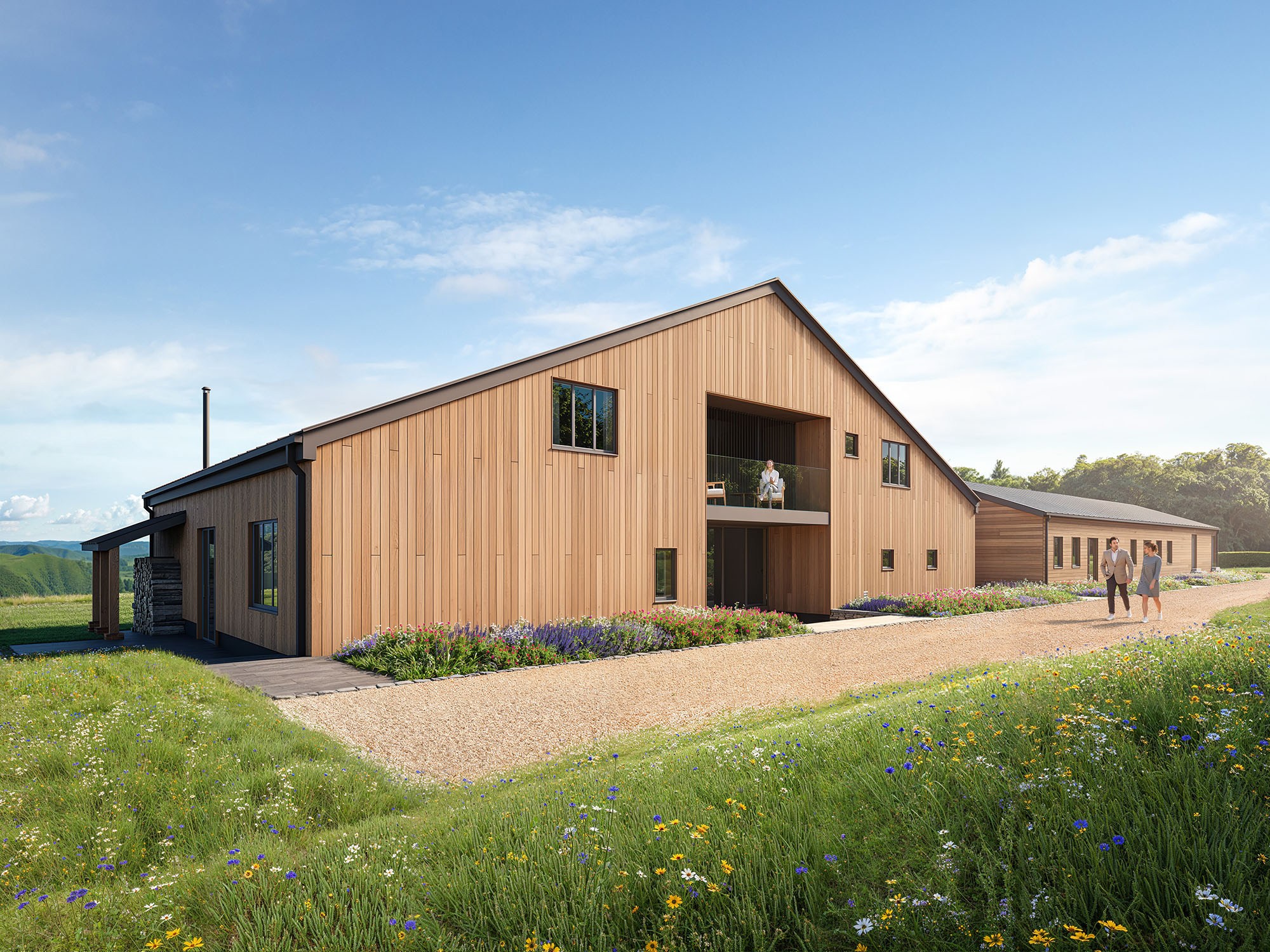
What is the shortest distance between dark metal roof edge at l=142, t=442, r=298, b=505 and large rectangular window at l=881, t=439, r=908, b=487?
17194 millimetres

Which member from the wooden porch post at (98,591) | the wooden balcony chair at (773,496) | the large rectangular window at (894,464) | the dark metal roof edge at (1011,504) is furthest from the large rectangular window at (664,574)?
the dark metal roof edge at (1011,504)

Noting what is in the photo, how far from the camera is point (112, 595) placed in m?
16.5

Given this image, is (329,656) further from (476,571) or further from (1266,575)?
(1266,575)

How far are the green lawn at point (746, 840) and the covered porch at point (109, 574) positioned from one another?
42.1 ft

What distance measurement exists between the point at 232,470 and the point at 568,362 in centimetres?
689

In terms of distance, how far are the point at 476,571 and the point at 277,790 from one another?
780 cm

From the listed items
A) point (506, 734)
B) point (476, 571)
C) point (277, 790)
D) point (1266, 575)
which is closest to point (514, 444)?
point (476, 571)

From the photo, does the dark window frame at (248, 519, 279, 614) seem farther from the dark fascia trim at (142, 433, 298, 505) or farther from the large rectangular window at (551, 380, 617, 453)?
the large rectangular window at (551, 380, 617, 453)

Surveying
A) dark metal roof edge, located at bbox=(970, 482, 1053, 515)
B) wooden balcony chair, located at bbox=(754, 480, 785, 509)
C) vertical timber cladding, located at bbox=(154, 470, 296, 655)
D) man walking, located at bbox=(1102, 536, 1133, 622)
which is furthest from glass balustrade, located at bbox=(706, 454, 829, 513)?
dark metal roof edge, located at bbox=(970, 482, 1053, 515)

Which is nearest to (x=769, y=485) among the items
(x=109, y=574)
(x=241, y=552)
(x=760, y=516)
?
(x=760, y=516)

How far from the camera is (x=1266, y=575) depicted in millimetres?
41344

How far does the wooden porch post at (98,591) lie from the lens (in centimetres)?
1659

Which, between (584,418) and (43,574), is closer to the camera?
(584,418)

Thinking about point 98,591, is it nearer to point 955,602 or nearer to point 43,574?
point 955,602
